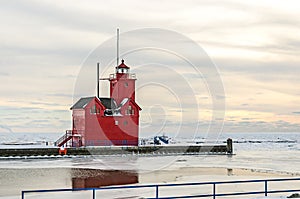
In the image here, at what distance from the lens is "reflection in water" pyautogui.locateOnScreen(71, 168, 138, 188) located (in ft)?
74.7

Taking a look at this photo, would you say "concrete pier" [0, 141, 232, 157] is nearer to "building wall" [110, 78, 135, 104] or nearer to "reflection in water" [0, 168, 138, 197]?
"building wall" [110, 78, 135, 104]

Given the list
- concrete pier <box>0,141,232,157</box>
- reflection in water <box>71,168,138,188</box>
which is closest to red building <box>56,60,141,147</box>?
concrete pier <box>0,141,232,157</box>

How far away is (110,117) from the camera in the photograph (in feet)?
164

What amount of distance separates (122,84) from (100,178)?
1111 inches

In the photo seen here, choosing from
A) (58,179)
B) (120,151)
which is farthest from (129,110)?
(58,179)

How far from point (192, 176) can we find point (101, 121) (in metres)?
24.2

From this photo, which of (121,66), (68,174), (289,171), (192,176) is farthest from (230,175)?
(121,66)

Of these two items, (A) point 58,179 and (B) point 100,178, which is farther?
(B) point 100,178

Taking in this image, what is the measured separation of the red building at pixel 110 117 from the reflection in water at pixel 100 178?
758 inches

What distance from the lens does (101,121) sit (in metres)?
49.4

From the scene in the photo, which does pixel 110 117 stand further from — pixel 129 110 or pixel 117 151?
pixel 117 151

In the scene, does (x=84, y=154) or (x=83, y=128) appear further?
(x=83, y=128)

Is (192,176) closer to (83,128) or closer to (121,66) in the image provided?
(83,128)

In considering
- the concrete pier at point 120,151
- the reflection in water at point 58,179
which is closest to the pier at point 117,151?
the concrete pier at point 120,151
